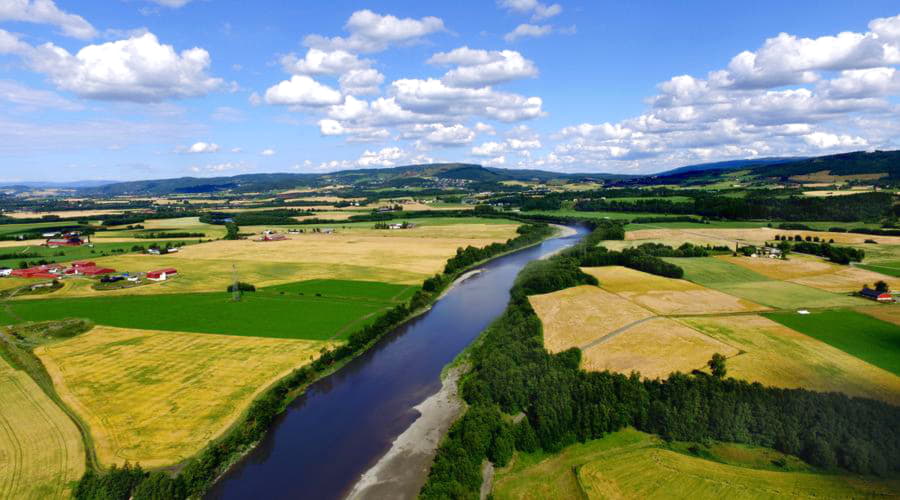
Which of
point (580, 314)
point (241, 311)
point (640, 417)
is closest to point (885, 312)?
point (580, 314)

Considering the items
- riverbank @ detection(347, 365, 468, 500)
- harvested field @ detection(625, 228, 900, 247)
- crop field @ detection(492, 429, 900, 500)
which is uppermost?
harvested field @ detection(625, 228, 900, 247)

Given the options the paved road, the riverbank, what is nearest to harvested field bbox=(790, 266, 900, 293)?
the paved road

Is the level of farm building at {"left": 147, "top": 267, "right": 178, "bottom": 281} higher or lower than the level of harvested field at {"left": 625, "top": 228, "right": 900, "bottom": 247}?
lower

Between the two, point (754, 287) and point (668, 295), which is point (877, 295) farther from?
point (668, 295)

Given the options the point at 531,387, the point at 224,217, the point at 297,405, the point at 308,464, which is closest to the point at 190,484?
the point at 308,464

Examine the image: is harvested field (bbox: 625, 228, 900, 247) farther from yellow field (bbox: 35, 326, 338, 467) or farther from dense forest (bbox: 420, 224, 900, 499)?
yellow field (bbox: 35, 326, 338, 467)

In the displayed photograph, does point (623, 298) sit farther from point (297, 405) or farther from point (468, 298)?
point (297, 405)
